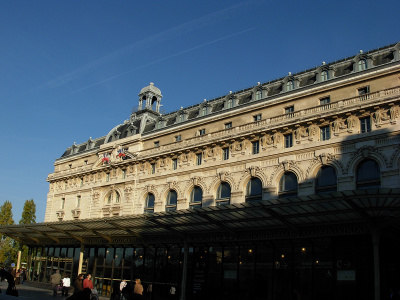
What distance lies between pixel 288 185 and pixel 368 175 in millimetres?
5664

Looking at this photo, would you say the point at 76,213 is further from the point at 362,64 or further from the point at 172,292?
the point at 362,64

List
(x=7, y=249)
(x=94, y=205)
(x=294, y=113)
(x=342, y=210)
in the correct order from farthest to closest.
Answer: (x=7, y=249) < (x=94, y=205) < (x=294, y=113) < (x=342, y=210)

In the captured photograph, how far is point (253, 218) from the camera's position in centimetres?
2281

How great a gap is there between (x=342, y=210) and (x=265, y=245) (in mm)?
8548

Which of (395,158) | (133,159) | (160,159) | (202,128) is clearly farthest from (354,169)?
(133,159)

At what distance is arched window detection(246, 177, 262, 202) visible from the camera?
32569 millimetres

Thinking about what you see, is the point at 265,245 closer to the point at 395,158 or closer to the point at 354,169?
the point at 354,169

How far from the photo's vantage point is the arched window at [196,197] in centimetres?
3643

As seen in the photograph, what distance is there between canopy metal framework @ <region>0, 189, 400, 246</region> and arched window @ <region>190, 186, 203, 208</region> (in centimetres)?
636

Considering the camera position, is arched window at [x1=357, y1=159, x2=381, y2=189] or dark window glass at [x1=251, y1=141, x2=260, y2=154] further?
dark window glass at [x1=251, y1=141, x2=260, y2=154]

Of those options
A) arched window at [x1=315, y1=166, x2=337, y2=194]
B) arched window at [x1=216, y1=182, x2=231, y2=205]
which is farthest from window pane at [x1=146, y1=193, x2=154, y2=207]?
arched window at [x1=315, y1=166, x2=337, y2=194]

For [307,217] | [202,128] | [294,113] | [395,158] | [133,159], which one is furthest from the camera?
[133,159]

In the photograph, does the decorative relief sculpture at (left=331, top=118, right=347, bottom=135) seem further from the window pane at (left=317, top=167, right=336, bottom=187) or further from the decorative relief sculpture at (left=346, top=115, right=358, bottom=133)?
the window pane at (left=317, top=167, right=336, bottom=187)

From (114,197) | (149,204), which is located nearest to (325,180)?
(149,204)
